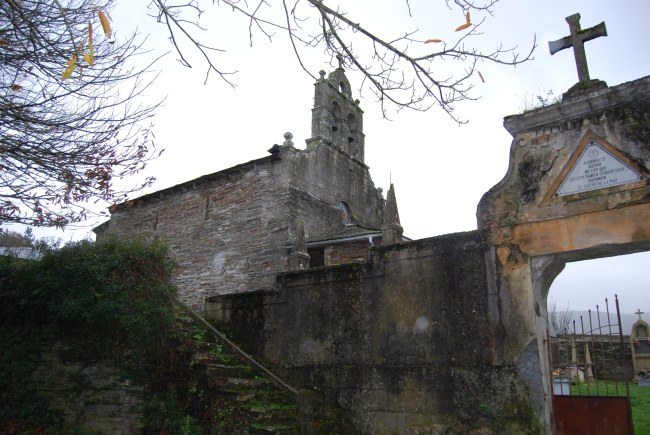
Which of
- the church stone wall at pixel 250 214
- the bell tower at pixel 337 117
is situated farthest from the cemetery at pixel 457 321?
the bell tower at pixel 337 117

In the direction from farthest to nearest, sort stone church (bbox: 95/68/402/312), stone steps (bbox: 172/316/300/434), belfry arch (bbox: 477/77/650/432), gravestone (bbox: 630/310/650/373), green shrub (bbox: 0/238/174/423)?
gravestone (bbox: 630/310/650/373) → stone church (bbox: 95/68/402/312) → green shrub (bbox: 0/238/174/423) → stone steps (bbox: 172/316/300/434) → belfry arch (bbox: 477/77/650/432)

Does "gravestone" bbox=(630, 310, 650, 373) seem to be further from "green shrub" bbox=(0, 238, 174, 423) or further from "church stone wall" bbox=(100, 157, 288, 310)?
"green shrub" bbox=(0, 238, 174, 423)

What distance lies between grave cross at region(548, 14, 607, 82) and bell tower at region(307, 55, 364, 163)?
12.4 meters

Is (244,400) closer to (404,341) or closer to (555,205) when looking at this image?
(404,341)

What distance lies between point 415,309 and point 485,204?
6.25 feet

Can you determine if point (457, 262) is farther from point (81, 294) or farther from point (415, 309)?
point (81, 294)

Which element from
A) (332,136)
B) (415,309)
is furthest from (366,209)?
(415,309)

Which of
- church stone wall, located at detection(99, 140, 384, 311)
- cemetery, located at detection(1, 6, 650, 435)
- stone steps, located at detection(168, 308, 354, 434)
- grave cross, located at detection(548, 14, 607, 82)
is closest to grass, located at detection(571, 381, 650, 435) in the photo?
cemetery, located at detection(1, 6, 650, 435)

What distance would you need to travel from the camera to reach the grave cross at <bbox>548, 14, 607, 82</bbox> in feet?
22.7

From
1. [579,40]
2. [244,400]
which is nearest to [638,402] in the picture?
[579,40]

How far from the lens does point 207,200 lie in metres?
19.2

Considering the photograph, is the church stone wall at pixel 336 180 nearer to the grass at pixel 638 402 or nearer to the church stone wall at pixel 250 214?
the church stone wall at pixel 250 214

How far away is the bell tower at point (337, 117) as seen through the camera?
19.4 meters

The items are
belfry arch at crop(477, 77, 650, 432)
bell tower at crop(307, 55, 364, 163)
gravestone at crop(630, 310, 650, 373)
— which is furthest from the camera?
bell tower at crop(307, 55, 364, 163)
